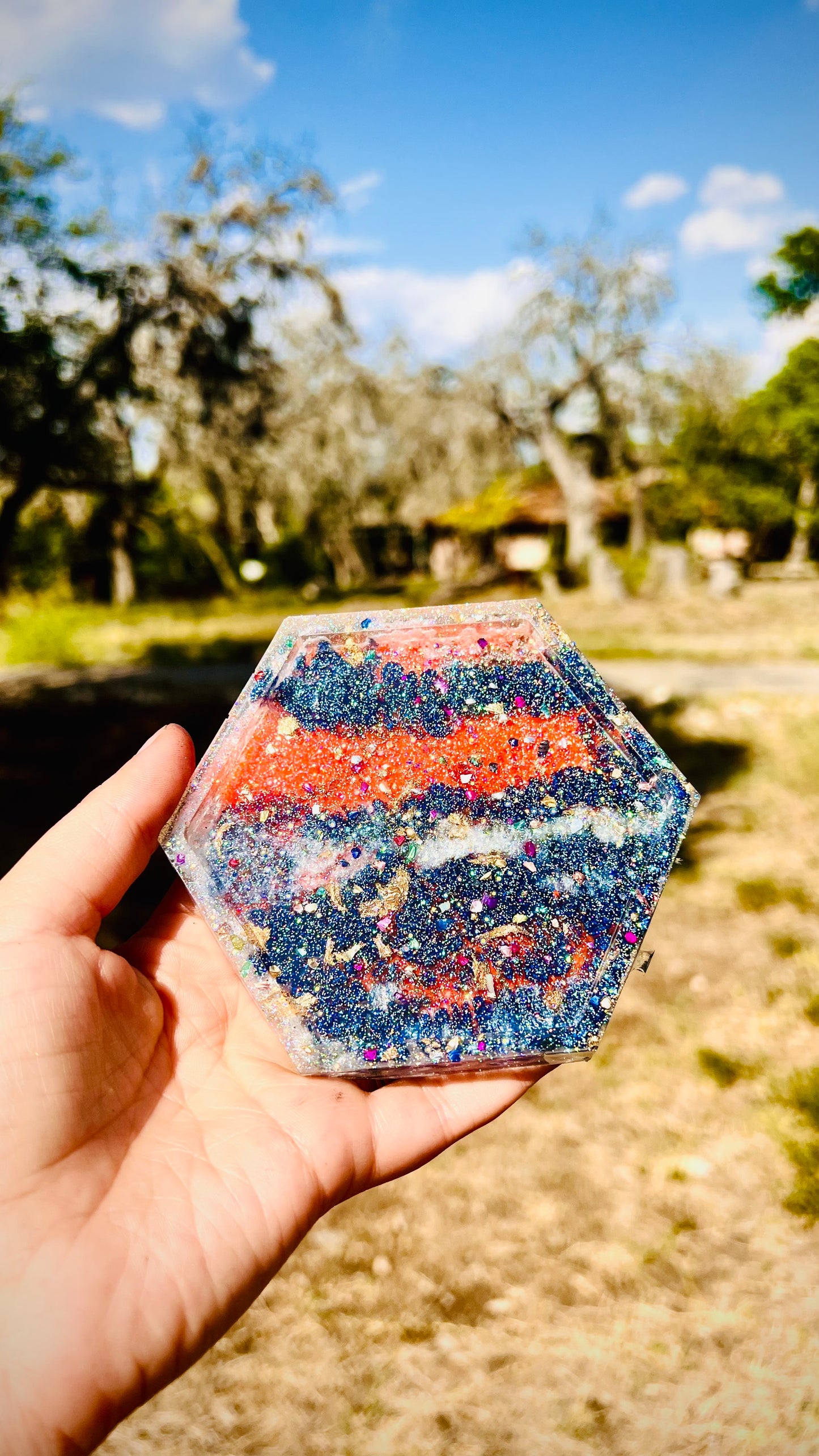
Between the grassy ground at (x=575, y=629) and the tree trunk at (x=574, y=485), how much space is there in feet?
4.59

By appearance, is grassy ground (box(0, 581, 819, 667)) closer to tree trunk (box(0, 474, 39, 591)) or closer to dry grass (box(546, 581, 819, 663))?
dry grass (box(546, 581, 819, 663))

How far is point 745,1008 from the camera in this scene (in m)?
4.30

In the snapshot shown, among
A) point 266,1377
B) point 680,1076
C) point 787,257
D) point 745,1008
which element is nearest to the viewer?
point 266,1377

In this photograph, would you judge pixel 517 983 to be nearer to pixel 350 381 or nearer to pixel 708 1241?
pixel 708 1241

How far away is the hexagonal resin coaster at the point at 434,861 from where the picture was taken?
1830 mm

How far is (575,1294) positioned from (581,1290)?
27 mm

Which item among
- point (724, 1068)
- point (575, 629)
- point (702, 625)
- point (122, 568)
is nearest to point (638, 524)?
point (702, 625)

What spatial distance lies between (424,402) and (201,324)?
12.1 metres

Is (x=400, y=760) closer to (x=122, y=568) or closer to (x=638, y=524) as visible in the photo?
(x=122, y=568)

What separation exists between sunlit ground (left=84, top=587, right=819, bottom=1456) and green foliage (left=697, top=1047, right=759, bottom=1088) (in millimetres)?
11

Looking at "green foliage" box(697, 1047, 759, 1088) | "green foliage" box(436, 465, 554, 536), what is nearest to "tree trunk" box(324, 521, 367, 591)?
"green foliage" box(436, 465, 554, 536)

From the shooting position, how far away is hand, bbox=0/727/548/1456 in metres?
1.46

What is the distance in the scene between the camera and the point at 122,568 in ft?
71.8

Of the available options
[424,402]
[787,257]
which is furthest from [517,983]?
[424,402]
